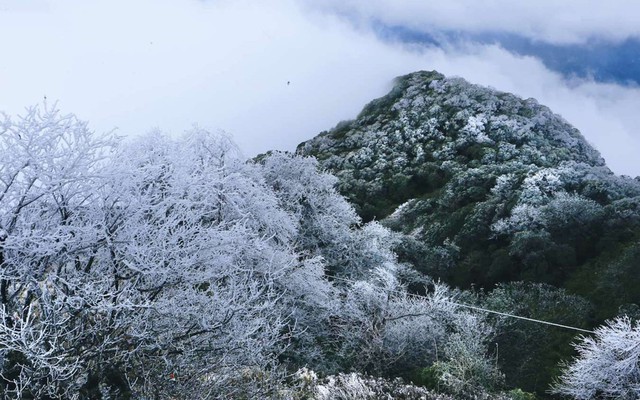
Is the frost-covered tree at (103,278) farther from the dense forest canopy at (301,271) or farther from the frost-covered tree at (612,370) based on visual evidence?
the frost-covered tree at (612,370)

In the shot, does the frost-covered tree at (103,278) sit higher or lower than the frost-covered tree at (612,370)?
higher

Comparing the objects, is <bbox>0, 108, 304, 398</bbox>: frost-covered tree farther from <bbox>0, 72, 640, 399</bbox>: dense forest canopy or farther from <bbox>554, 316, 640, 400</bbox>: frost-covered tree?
<bbox>554, 316, 640, 400</bbox>: frost-covered tree

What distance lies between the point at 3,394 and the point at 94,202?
2257 mm

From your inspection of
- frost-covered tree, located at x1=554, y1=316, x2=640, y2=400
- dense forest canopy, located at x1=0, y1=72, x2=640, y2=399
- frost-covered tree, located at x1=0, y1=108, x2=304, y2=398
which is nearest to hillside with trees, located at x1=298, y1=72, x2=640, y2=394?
dense forest canopy, located at x1=0, y1=72, x2=640, y2=399

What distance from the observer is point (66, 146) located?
279 inches

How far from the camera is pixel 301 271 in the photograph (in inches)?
619

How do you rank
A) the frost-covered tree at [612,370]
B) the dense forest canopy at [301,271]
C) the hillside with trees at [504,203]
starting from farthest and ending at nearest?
the hillside with trees at [504,203]
the frost-covered tree at [612,370]
the dense forest canopy at [301,271]

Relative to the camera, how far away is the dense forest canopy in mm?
6203

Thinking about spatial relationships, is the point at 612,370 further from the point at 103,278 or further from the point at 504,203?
the point at 504,203

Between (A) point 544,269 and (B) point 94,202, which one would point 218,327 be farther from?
(A) point 544,269

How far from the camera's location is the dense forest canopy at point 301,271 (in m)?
6.20

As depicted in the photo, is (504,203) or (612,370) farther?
(504,203)

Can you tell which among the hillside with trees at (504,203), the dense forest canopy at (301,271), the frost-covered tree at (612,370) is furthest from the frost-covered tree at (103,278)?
the hillside with trees at (504,203)

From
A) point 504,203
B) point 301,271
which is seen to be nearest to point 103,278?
point 301,271
